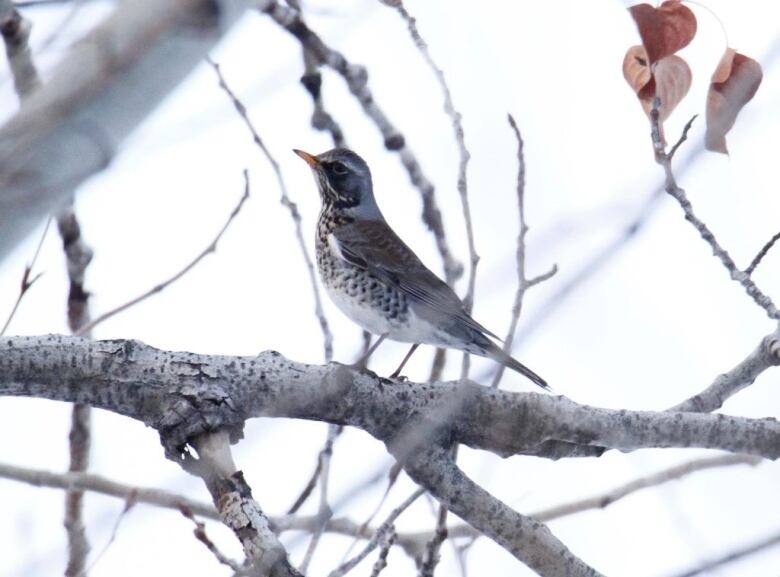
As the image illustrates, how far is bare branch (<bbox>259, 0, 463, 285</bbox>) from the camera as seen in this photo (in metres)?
5.46

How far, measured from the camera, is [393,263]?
6.55 meters

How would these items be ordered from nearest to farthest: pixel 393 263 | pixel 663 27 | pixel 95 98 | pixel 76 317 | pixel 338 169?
pixel 95 98, pixel 663 27, pixel 76 317, pixel 393 263, pixel 338 169

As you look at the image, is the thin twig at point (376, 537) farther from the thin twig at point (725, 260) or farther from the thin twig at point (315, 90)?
the thin twig at point (315, 90)

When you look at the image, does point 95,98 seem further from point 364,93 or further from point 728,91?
point 364,93

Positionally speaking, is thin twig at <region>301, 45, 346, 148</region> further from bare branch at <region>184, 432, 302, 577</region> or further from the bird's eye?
bare branch at <region>184, 432, 302, 577</region>

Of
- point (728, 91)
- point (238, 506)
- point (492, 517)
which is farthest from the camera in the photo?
point (728, 91)

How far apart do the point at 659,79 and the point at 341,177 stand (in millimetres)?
3621

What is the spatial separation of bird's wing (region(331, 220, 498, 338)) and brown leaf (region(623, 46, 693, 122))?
2.21 metres

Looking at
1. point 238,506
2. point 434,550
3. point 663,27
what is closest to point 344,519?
point 434,550

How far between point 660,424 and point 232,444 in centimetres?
145

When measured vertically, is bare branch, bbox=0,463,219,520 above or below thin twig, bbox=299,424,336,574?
above

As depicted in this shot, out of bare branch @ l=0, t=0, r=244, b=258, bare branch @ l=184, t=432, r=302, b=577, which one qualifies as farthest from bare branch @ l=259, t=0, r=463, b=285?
bare branch @ l=0, t=0, r=244, b=258

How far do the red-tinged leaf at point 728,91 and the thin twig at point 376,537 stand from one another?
1369 mm

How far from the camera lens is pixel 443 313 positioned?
584cm
